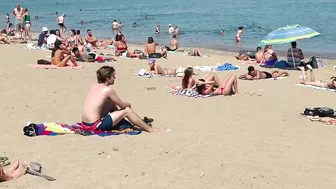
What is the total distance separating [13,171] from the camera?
4.77 metres

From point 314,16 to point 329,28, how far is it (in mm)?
8663

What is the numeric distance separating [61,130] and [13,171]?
167 cm

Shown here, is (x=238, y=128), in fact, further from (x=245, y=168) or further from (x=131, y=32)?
(x=131, y=32)

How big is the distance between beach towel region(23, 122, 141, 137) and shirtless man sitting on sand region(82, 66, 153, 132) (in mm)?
64

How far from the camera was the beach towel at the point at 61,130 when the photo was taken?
6.28 metres

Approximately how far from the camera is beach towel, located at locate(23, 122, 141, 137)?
6.28 meters

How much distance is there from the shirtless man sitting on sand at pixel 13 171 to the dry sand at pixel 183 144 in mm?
71

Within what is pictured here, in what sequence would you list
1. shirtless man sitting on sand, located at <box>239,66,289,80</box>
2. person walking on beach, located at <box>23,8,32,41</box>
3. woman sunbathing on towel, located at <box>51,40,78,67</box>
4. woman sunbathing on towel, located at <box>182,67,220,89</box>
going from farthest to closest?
person walking on beach, located at <box>23,8,32,41</box> → woman sunbathing on towel, located at <box>51,40,78,67</box> → shirtless man sitting on sand, located at <box>239,66,289,80</box> → woman sunbathing on towel, located at <box>182,67,220,89</box>

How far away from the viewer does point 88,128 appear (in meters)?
6.39

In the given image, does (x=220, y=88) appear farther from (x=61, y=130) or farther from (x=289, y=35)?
(x=289, y=35)

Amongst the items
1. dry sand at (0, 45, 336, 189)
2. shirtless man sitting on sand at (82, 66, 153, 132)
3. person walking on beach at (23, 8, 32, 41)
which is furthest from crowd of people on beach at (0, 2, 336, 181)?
person walking on beach at (23, 8, 32, 41)

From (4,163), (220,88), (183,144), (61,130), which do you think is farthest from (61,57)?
(4,163)

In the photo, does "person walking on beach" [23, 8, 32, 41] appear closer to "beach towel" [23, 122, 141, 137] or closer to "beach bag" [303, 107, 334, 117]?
"beach towel" [23, 122, 141, 137]

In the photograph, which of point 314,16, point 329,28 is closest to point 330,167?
point 329,28
